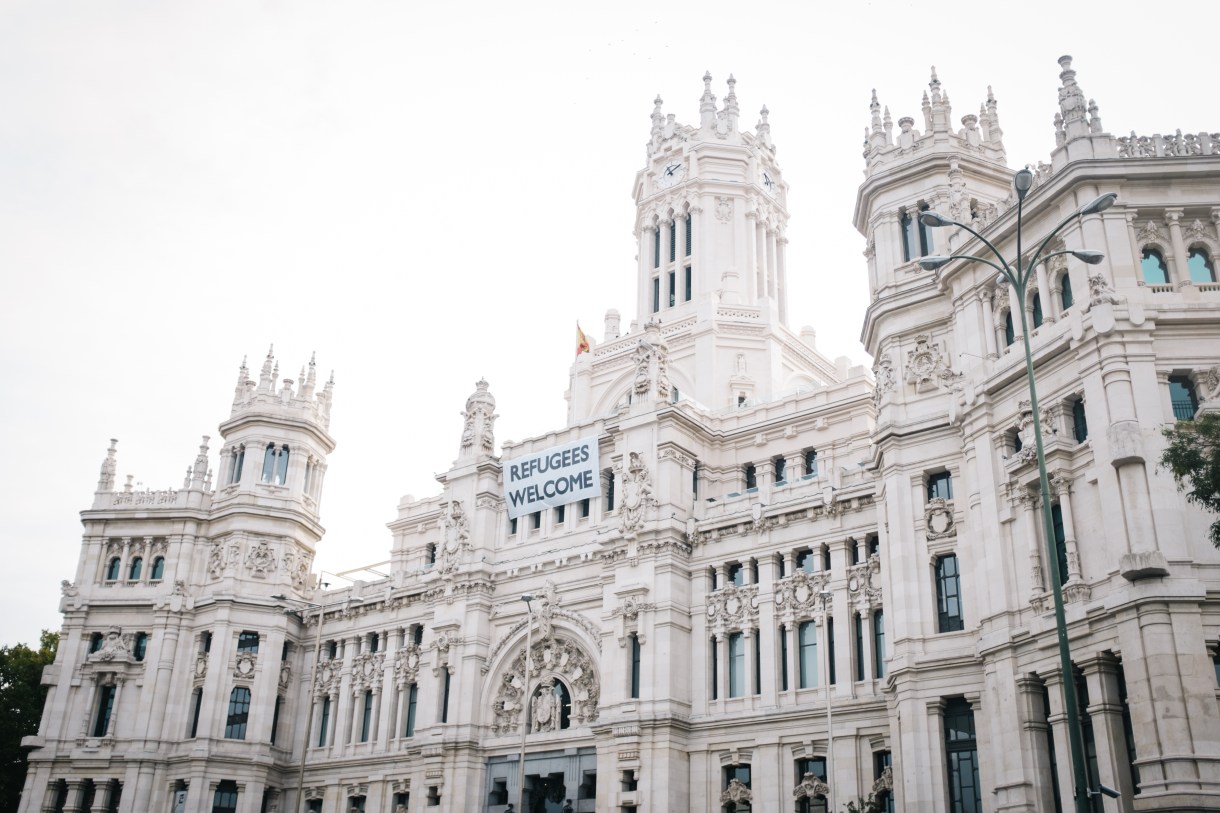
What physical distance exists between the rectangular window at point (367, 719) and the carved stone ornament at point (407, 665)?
3004mm

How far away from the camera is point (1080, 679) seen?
32.8 metres

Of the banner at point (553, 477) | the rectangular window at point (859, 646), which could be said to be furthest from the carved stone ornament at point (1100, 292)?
the banner at point (553, 477)

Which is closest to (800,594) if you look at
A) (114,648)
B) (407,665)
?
(407,665)

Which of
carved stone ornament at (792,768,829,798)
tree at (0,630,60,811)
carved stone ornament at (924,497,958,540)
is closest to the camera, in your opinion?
carved stone ornament at (924,497,958,540)

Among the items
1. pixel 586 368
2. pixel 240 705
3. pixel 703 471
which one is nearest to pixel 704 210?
pixel 586 368

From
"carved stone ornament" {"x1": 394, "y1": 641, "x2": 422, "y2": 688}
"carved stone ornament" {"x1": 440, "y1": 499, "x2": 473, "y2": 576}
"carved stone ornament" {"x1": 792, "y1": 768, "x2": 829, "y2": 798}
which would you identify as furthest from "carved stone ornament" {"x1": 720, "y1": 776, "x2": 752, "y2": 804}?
"carved stone ornament" {"x1": 394, "y1": 641, "x2": 422, "y2": 688}

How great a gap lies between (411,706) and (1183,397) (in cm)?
4307

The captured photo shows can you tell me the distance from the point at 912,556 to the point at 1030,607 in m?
6.26

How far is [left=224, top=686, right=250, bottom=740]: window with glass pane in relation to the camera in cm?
6556

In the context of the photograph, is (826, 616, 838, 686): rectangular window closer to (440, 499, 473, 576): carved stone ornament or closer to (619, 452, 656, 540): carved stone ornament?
(619, 452, 656, 540): carved stone ornament

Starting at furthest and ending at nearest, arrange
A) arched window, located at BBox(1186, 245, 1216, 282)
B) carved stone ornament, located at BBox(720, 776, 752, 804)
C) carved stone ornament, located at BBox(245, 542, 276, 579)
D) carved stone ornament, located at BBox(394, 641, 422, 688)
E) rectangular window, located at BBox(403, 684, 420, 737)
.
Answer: carved stone ornament, located at BBox(245, 542, 276, 579)
carved stone ornament, located at BBox(394, 641, 422, 688)
rectangular window, located at BBox(403, 684, 420, 737)
carved stone ornament, located at BBox(720, 776, 752, 804)
arched window, located at BBox(1186, 245, 1216, 282)

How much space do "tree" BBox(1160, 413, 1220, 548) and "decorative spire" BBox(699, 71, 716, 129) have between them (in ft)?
182

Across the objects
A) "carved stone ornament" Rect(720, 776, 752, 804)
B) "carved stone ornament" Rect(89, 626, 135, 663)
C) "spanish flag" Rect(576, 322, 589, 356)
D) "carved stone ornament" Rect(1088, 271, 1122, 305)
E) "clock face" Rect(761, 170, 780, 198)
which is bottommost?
"carved stone ornament" Rect(720, 776, 752, 804)

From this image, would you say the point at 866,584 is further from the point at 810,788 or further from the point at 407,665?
the point at 407,665
